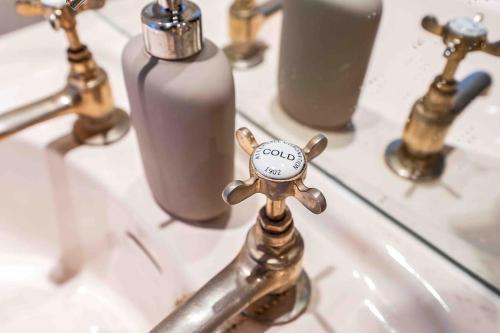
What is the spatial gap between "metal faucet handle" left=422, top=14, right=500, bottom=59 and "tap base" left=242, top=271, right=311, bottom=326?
0.19 meters

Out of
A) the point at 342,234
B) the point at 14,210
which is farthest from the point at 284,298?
the point at 14,210

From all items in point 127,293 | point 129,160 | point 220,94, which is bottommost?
point 127,293

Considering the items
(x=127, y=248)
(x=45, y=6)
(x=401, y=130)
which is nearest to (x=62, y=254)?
(x=127, y=248)

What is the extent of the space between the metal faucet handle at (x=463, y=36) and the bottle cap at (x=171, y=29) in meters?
0.17

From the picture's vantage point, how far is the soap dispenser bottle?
0.27m

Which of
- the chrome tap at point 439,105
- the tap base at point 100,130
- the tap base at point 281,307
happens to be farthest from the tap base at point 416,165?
the tap base at point 100,130

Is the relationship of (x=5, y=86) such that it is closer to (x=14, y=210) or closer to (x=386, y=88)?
(x=14, y=210)

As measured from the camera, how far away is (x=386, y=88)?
0.41m

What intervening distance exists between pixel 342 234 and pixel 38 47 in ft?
1.24

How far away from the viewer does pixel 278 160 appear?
227mm

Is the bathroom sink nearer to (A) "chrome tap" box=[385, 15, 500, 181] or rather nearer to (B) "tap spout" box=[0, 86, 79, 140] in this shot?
(B) "tap spout" box=[0, 86, 79, 140]

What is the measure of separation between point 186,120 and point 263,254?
0.09 meters

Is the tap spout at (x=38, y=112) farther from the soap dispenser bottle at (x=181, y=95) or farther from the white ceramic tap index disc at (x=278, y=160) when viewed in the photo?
the white ceramic tap index disc at (x=278, y=160)

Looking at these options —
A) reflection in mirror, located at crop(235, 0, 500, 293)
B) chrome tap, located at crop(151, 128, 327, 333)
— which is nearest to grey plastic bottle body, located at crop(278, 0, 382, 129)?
reflection in mirror, located at crop(235, 0, 500, 293)
